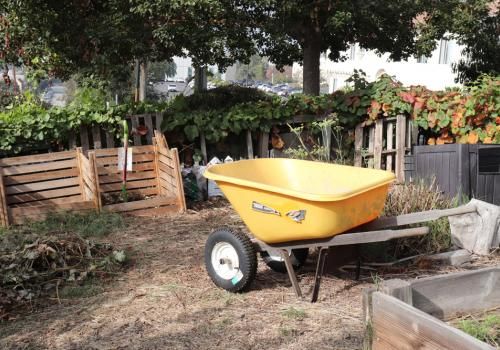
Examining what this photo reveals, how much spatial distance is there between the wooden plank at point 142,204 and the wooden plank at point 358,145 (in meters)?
2.81

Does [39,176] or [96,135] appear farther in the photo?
[96,135]

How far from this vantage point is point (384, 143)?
8102 mm

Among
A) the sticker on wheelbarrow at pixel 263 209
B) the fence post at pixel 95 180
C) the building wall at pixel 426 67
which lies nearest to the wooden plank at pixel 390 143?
the fence post at pixel 95 180

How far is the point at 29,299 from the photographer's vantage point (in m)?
4.00

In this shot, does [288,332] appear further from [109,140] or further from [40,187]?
[109,140]

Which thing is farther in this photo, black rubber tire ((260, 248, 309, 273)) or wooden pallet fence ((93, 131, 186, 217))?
wooden pallet fence ((93, 131, 186, 217))

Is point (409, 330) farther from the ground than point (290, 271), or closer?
farther from the ground

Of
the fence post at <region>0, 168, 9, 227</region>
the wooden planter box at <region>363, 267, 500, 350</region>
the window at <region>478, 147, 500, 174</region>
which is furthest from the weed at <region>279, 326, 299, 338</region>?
the fence post at <region>0, 168, 9, 227</region>

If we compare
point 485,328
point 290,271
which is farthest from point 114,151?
point 485,328

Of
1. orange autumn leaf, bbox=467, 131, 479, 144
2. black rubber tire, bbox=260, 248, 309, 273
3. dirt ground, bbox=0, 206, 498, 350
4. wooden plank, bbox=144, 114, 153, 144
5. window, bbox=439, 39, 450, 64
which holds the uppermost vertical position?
window, bbox=439, 39, 450, 64

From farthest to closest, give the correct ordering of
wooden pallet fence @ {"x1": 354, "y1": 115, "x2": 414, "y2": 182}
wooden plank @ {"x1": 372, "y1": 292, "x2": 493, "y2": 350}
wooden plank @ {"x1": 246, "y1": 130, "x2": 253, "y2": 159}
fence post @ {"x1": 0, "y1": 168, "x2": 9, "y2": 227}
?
wooden plank @ {"x1": 246, "y1": 130, "x2": 253, "y2": 159}
wooden pallet fence @ {"x1": 354, "y1": 115, "x2": 414, "y2": 182}
fence post @ {"x1": 0, "y1": 168, "x2": 9, "y2": 227}
wooden plank @ {"x1": 372, "y1": 292, "x2": 493, "y2": 350}

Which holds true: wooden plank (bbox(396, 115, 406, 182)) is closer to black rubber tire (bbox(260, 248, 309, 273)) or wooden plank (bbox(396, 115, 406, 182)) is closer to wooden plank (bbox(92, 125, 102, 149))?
black rubber tire (bbox(260, 248, 309, 273))

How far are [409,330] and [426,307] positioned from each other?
0.51 meters

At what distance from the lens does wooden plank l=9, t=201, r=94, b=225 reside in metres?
6.20
